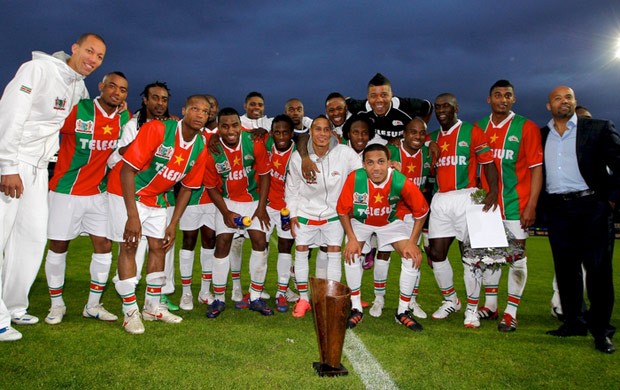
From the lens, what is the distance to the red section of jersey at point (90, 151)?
472 centimetres

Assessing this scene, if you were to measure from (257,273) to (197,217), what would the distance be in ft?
3.62

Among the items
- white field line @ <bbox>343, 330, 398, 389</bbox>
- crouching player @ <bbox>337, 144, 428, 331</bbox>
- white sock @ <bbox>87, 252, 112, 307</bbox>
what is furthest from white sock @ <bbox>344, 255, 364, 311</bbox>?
white sock @ <bbox>87, 252, 112, 307</bbox>

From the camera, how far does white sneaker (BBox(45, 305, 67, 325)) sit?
458 cm

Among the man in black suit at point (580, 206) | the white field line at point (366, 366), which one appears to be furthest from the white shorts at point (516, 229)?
the white field line at point (366, 366)

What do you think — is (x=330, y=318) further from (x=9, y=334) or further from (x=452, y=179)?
(x=9, y=334)

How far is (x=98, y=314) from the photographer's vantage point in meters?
4.82

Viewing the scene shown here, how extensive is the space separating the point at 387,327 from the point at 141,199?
9.70ft

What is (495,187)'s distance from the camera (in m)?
5.07

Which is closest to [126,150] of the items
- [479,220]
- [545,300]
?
[479,220]

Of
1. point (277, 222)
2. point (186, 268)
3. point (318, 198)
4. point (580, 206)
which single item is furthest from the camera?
point (277, 222)

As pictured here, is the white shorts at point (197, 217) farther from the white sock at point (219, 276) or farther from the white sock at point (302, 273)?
the white sock at point (302, 273)

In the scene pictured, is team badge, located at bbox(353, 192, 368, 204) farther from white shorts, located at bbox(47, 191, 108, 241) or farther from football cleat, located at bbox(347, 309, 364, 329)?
white shorts, located at bbox(47, 191, 108, 241)

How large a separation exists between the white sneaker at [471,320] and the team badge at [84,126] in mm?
4591

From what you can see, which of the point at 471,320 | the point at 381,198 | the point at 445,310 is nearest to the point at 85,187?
the point at 381,198
